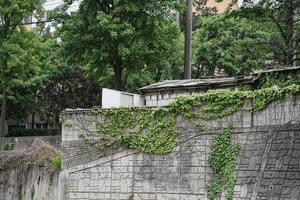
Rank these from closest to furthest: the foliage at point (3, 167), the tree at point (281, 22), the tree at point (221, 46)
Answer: the tree at point (281, 22)
the foliage at point (3, 167)
the tree at point (221, 46)

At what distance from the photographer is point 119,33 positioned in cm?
2105

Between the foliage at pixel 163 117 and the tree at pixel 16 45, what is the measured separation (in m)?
12.5

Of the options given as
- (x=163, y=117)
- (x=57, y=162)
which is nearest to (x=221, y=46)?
(x=57, y=162)

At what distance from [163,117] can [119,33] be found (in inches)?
282

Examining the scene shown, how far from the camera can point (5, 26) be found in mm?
28656

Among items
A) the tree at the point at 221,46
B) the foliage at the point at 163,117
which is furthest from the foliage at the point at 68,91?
the foliage at the point at 163,117

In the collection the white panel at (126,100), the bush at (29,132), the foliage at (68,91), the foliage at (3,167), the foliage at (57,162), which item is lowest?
the foliage at (3,167)

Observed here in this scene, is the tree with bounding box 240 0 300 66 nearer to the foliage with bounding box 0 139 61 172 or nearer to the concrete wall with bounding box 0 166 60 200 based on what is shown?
the foliage with bounding box 0 139 61 172

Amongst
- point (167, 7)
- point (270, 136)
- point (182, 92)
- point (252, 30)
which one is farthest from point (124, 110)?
point (252, 30)

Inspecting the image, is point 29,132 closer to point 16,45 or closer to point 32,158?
point 16,45

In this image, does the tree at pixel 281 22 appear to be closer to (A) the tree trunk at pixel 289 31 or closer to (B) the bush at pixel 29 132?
(A) the tree trunk at pixel 289 31

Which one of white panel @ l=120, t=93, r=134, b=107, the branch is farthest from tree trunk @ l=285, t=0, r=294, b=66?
white panel @ l=120, t=93, r=134, b=107

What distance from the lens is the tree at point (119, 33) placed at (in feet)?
69.5

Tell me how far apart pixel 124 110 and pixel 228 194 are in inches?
163
